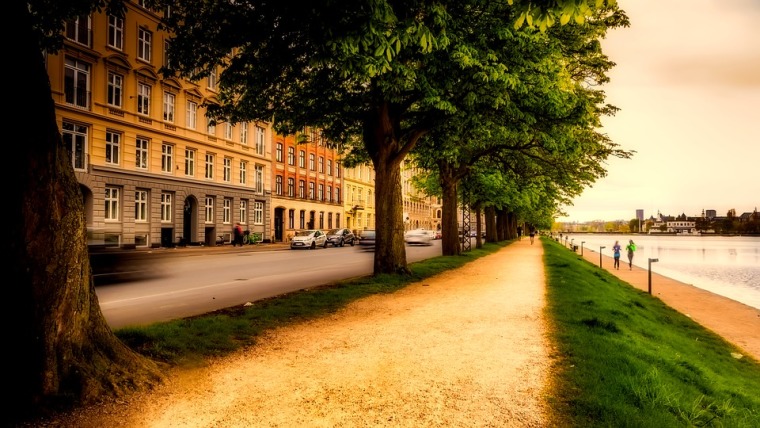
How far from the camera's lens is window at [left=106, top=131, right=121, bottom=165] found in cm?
2977

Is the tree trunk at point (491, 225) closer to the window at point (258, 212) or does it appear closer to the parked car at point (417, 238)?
the parked car at point (417, 238)

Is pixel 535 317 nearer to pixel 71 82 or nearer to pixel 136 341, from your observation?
pixel 136 341

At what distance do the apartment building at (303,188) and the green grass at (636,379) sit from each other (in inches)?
1483

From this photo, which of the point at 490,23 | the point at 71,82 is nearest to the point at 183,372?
the point at 490,23

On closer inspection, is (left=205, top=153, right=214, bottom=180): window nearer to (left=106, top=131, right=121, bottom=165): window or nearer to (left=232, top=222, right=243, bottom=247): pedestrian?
(left=232, top=222, right=243, bottom=247): pedestrian

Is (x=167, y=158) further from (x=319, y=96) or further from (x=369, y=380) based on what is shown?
(x=369, y=380)

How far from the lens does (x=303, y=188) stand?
55250mm

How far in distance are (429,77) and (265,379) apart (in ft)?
27.0

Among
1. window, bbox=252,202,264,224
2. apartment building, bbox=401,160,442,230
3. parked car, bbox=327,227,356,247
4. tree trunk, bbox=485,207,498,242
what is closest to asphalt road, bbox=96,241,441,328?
parked car, bbox=327,227,356,247

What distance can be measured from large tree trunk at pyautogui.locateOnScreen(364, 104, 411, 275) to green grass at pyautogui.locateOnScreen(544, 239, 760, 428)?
5159 mm

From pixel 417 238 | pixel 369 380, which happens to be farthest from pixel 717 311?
pixel 417 238

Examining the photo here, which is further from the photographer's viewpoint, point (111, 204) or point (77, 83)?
point (111, 204)

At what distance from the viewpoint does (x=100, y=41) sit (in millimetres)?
29078

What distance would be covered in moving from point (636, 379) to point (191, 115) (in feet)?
122
